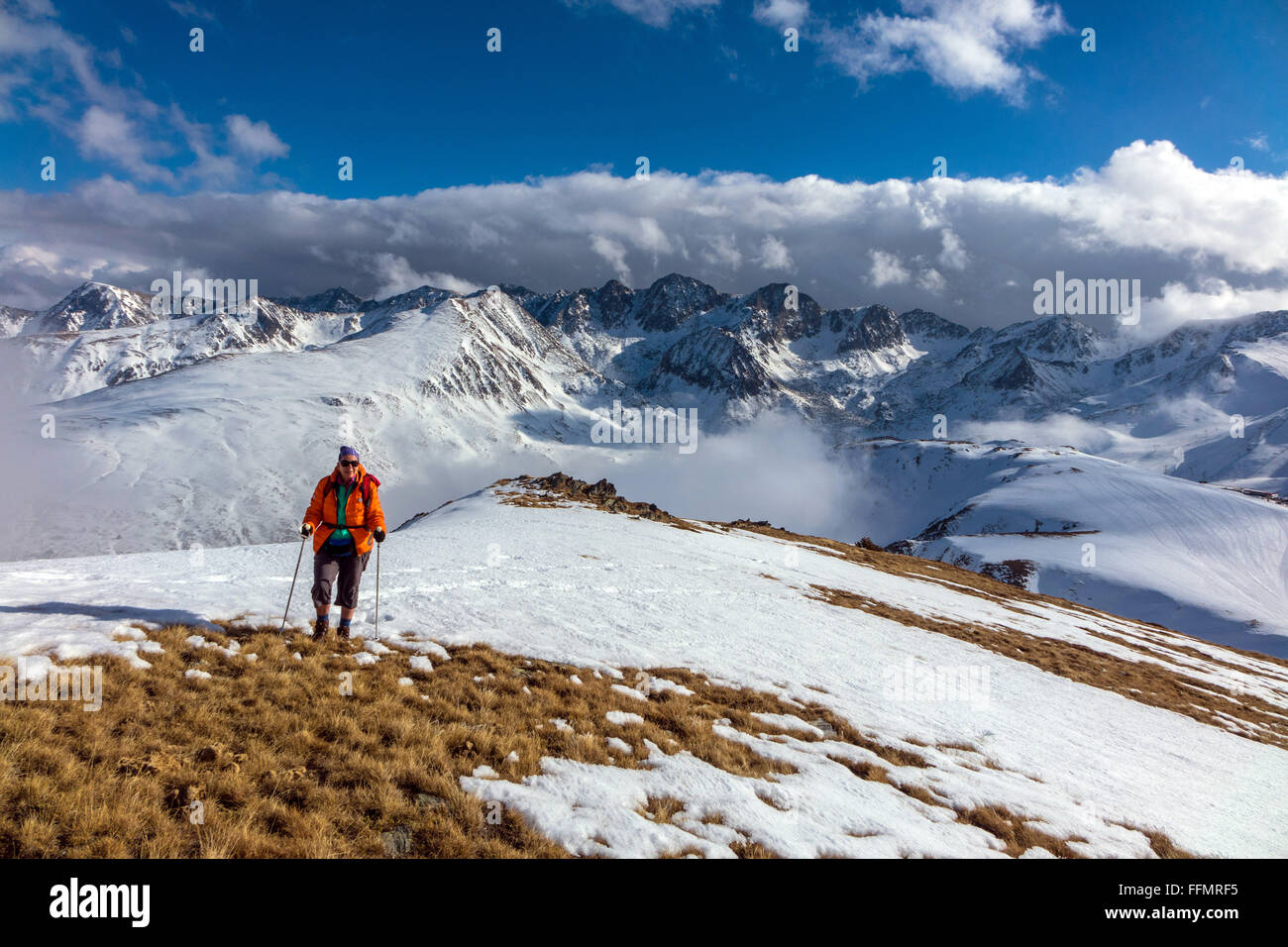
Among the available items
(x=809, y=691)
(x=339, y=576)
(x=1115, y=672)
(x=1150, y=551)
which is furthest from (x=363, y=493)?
(x=1150, y=551)

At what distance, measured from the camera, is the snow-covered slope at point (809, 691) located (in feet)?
22.6

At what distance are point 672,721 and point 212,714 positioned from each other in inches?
262

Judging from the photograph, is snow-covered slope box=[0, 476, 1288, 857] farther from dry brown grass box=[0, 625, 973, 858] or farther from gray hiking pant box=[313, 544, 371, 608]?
gray hiking pant box=[313, 544, 371, 608]

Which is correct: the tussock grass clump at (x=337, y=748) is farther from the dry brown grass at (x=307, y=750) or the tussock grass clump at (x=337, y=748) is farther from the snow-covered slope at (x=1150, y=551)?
the snow-covered slope at (x=1150, y=551)

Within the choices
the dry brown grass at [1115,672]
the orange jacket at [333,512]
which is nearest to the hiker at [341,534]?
the orange jacket at [333,512]

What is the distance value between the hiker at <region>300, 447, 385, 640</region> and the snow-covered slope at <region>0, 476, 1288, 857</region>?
101 centimetres

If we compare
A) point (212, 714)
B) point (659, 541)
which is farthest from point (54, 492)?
point (212, 714)

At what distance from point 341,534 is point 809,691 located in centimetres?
1083

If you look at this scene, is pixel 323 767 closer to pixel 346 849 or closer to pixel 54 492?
pixel 346 849

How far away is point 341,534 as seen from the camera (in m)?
11.0

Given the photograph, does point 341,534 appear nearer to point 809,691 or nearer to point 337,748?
point 337,748

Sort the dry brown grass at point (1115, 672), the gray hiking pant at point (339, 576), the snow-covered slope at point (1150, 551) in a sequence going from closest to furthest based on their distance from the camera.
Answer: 1. the gray hiking pant at point (339, 576)
2. the dry brown grass at point (1115, 672)
3. the snow-covered slope at point (1150, 551)

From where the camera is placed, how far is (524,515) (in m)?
39.8

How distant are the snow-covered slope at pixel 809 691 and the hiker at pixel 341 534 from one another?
3.33 ft
